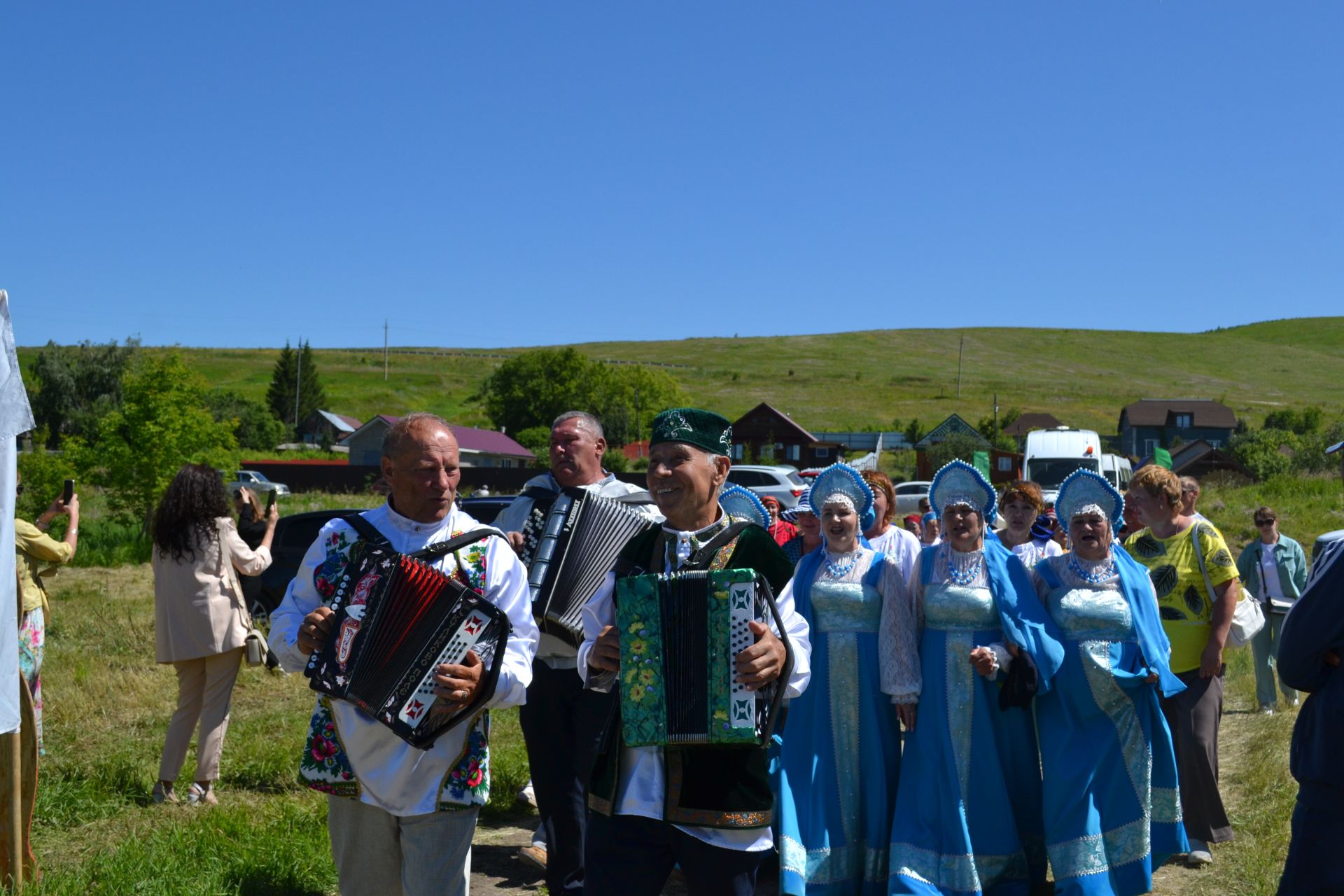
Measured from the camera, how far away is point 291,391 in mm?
97000

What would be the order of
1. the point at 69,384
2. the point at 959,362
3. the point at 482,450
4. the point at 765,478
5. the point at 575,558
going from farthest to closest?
the point at 959,362
the point at 69,384
the point at 482,450
the point at 765,478
the point at 575,558

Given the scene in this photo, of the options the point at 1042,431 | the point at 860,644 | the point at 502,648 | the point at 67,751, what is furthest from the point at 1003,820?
the point at 1042,431

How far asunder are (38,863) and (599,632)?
372cm

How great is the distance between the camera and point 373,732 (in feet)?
11.9

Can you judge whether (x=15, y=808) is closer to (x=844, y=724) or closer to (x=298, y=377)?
(x=844, y=724)

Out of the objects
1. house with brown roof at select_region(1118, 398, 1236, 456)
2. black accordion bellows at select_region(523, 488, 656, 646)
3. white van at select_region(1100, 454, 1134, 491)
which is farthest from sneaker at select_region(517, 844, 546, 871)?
house with brown roof at select_region(1118, 398, 1236, 456)

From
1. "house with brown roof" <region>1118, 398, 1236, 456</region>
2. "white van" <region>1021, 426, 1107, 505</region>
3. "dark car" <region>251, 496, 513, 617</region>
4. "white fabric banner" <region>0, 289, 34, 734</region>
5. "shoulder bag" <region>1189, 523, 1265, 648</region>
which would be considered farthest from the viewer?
"house with brown roof" <region>1118, 398, 1236, 456</region>

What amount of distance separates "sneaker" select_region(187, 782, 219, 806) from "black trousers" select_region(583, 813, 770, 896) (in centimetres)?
413

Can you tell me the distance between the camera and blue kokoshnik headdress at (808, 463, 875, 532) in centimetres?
603

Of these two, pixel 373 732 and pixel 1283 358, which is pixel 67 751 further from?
pixel 1283 358

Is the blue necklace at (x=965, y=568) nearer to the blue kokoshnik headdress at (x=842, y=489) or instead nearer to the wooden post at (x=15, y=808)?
the blue kokoshnik headdress at (x=842, y=489)

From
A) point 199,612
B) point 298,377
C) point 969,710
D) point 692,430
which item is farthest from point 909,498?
point 298,377

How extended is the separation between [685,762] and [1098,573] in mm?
3443

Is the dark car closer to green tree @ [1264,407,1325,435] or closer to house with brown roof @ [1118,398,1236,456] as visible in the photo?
house with brown roof @ [1118,398,1236,456]
